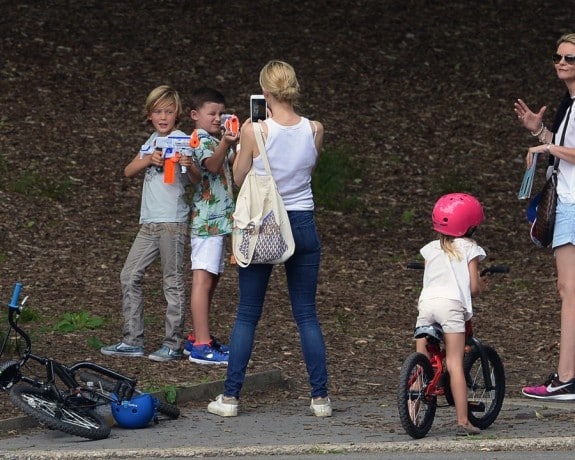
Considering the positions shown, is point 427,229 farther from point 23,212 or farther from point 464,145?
point 23,212

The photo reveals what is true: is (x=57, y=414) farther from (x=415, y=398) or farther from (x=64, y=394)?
(x=415, y=398)

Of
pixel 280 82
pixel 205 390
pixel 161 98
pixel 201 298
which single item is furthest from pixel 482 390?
pixel 161 98

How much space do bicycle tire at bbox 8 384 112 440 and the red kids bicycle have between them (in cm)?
150

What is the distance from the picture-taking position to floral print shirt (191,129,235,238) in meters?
8.27

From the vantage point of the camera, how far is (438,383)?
6664mm

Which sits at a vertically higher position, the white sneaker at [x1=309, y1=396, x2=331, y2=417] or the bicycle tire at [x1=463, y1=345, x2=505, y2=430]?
the bicycle tire at [x1=463, y1=345, x2=505, y2=430]

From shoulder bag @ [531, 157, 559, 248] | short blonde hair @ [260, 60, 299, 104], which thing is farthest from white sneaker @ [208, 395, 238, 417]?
shoulder bag @ [531, 157, 559, 248]

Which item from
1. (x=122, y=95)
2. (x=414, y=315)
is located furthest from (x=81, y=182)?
(x=414, y=315)

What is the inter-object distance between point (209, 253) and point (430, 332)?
2090mm

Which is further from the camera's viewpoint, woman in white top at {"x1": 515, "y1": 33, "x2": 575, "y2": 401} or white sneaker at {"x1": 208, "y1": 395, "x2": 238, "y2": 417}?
woman in white top at {"x1": 515, "y1": 33, "x2": 575, "y2": 401}

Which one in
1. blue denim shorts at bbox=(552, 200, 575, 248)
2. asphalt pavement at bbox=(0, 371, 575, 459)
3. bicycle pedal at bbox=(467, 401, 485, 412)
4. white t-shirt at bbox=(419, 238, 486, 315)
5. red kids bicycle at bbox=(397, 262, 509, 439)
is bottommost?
asphalt pavement at bbox=(0, 371, 575, 459)

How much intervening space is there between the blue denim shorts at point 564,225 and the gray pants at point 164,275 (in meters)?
2.29

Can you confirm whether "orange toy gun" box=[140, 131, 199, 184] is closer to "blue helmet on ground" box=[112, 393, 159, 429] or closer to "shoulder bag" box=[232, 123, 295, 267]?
"shoulder bag" box=[232, 123, 295, 267]

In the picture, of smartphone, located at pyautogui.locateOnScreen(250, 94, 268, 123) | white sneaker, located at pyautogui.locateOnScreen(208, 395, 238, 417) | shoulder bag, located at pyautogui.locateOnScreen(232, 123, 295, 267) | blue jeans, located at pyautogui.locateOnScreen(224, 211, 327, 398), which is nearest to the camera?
shoulder bag, located at pyautogui.locateOnScreen(232, 123, 295, 267)
